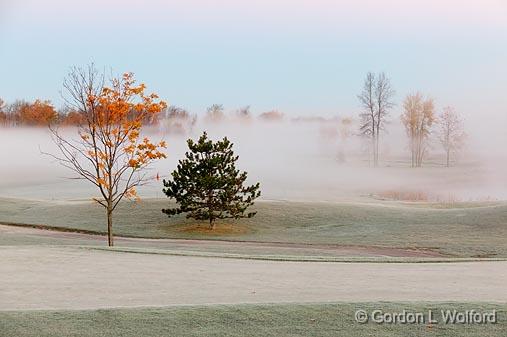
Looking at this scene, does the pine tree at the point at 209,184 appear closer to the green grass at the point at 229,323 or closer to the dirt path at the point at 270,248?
the dirt path at the point at 270,248

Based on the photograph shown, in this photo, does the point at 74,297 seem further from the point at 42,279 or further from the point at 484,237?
the point at 484,237

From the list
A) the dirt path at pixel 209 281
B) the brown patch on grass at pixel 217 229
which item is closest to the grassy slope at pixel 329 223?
the brown patch on grass at pixel 217 229

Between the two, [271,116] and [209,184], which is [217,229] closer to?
[209,184]

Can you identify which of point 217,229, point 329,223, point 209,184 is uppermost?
point 209,184

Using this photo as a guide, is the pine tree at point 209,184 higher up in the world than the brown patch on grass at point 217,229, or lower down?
higher up

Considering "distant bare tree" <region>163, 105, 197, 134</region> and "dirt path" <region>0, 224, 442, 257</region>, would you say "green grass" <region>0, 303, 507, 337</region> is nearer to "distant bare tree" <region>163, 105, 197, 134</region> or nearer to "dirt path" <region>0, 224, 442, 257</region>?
"dirt path" <region>0, 224, 442, 257</region>

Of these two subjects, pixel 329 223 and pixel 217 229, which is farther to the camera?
pixel 329 223

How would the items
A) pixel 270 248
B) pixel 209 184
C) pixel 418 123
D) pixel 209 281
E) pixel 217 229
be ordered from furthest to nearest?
pixel 418 123, pixel 217 229, pixel 209 184, pixel 270 248, pixel 209 281

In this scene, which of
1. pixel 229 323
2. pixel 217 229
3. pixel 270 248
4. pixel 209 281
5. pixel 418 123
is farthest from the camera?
pixel 418 123

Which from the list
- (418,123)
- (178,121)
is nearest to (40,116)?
(178,121)

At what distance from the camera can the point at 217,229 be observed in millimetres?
38469

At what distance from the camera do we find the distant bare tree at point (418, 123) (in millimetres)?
97938

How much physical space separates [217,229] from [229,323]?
97.6ft

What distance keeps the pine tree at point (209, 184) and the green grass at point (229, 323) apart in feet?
93.4
